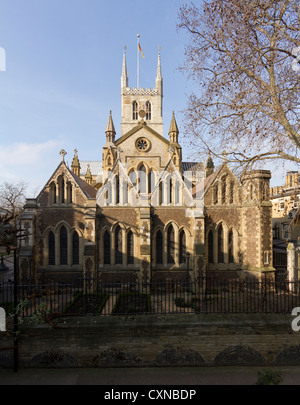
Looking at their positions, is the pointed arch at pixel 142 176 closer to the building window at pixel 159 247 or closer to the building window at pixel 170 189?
the building window at pixel 170 189

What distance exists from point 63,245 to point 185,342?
1038 cm

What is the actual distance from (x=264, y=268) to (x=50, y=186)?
49.9 ft

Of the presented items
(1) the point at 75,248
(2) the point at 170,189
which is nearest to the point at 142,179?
(2) the point at 170,189

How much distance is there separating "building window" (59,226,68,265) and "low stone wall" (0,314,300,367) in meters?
7.50

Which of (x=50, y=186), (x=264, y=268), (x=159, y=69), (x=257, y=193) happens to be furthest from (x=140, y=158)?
(x=159, y=69)

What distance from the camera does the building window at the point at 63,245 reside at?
607 inches

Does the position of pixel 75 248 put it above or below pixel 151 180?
below

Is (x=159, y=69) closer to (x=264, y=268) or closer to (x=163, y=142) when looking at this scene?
(x=163, y=142)

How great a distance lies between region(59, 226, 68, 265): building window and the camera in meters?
15.4

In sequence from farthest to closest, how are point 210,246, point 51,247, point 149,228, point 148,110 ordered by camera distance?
point 148,110 < point 210,246 < point 51,247 < point 149,228

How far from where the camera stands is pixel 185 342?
27.9 ft

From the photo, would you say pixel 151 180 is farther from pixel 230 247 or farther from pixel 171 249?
pixel 230 247
